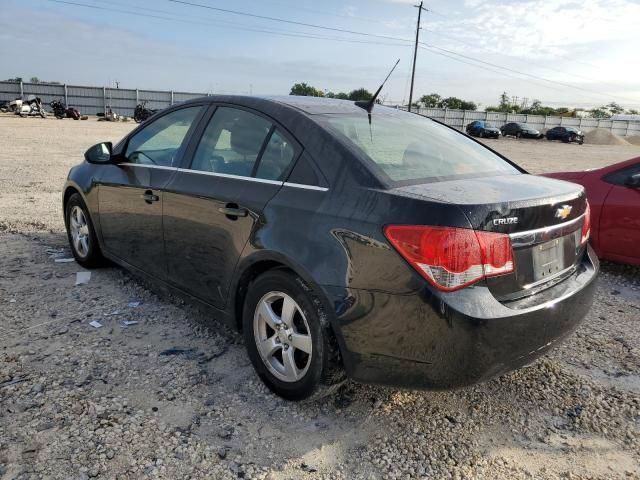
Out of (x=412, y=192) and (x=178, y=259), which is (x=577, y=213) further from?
(x=178, y=259)

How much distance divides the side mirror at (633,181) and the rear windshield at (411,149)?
2281mm

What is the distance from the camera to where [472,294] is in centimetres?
218

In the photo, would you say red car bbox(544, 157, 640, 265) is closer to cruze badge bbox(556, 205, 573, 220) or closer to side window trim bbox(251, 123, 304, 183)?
cruze badge bbox(556, 205, 573, 220)

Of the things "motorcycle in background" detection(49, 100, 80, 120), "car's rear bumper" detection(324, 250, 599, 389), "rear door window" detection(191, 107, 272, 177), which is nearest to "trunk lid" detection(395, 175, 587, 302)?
"car's rear bumper" detection(324, 250, 599, 389)

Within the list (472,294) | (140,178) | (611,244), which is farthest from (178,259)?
(611,244)

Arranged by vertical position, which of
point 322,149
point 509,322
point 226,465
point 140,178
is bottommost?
point 226,465

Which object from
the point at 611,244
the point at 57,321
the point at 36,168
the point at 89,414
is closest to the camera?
the point at 89,414

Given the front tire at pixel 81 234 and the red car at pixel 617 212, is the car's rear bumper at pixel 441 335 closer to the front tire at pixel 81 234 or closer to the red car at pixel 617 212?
the red car at pixel 617 212

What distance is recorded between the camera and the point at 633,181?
4.91m

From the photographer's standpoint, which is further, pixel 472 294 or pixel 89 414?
pixel 89 414

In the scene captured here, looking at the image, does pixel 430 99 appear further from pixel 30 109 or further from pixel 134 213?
pixel 134 213

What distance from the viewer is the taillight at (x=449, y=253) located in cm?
214

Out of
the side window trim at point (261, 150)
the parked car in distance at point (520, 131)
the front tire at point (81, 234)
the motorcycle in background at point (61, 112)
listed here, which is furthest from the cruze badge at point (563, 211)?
the parked car in distance at point (520, 131)

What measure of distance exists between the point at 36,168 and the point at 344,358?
1067 cm
